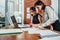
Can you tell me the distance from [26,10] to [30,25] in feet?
1.06

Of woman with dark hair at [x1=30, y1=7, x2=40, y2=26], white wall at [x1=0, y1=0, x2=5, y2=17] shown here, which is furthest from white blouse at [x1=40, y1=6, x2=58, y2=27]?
white wall at [x1=0, y1=0, x2=5, y2=17]

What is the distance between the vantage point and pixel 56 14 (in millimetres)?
2348

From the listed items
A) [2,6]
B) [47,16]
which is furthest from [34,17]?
[2,6]

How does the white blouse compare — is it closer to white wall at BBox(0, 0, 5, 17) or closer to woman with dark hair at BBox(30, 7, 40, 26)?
woman with dark hair at BBox(30, 7, 40, 26)

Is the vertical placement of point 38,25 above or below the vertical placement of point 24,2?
below

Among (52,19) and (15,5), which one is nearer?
(52,19)

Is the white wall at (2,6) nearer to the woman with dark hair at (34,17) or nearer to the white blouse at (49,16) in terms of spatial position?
the woman with dark hair at (34,17)

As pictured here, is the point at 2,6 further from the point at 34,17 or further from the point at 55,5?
the point at 55,5

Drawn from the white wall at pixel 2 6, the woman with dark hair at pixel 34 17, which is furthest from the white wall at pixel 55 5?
the white wall at pixel 2 6

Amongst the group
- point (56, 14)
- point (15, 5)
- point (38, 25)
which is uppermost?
point (15, 5)

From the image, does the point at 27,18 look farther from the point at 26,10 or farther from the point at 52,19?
the point at 52,19

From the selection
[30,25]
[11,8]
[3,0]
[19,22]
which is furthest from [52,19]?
[3,0]

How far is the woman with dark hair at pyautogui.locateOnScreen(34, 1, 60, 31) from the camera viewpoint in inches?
88.0

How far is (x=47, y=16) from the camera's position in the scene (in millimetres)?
2283
